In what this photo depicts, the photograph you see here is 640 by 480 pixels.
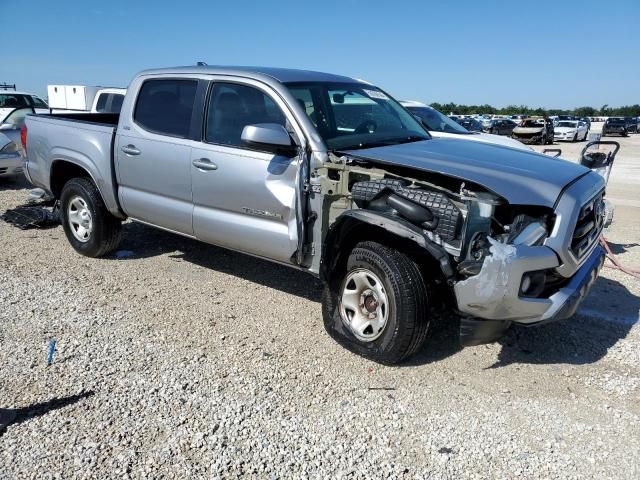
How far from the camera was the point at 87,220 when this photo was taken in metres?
5.81

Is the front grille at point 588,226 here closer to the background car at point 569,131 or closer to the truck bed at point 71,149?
the truck bed at point 71,149

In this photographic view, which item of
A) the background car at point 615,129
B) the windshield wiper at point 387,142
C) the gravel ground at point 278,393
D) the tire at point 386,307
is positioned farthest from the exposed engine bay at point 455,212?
the background car at point 615,129

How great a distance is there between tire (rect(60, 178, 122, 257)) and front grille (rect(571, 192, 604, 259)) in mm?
4489

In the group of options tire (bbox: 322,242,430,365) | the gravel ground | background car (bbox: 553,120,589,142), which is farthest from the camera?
background car (bbox: 553,120,589,142)

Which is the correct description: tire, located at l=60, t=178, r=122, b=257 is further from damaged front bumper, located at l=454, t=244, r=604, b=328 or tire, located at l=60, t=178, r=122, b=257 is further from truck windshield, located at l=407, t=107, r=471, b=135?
truck windshield, located at l=407, t=107, r=471, b=135

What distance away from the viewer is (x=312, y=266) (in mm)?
4059

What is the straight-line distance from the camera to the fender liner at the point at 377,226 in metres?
3.19

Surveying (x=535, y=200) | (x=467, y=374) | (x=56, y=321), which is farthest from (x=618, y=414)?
(x=56, y=321)

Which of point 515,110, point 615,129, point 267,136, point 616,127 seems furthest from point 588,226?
point 515,110

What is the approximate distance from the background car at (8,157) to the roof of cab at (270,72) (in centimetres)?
668

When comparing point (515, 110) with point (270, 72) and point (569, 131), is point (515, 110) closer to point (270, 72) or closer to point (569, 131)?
point (569, 131)

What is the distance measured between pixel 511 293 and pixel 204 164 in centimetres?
267

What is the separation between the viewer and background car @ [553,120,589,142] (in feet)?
112

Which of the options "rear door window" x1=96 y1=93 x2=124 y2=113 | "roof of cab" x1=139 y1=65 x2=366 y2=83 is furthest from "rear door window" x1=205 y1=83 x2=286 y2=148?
"rear door window" x1=96 y1=93 x2=124 y2=113
